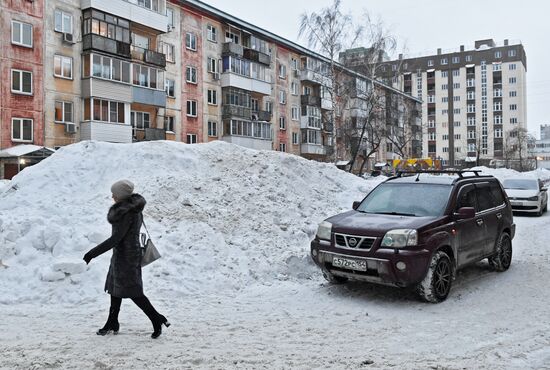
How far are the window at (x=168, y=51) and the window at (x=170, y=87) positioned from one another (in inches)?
57.4

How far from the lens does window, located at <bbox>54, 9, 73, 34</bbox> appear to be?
1055 inches

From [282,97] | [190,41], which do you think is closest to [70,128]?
[190,41]

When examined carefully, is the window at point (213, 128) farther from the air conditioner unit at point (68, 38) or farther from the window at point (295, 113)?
the air conditioner unit at point (68, 38)

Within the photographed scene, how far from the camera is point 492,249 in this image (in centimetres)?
794

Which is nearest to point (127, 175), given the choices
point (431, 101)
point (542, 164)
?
point (431, 101)

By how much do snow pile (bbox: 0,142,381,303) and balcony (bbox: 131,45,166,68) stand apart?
19471 mm

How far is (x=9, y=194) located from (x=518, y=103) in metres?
103

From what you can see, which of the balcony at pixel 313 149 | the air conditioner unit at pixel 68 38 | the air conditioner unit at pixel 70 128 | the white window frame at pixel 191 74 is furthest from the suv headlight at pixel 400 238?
the balcony at pixel 313 149

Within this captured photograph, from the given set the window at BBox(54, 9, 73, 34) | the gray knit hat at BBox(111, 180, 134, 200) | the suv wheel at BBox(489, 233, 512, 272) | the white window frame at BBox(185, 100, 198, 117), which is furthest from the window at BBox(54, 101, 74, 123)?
the suv wheel at BBox(489, 233, 512, 272)

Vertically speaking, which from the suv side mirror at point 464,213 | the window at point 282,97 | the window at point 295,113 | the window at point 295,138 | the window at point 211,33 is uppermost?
the window at point 211,33

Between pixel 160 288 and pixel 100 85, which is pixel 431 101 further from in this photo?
pixel 160 288

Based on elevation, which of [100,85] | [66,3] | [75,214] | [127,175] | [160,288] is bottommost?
[160,288]

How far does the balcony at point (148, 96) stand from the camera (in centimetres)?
2983

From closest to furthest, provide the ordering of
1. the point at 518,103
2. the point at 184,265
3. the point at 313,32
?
1. the point at 184,265
2. the point at 313,32
3. the point at 518,103
